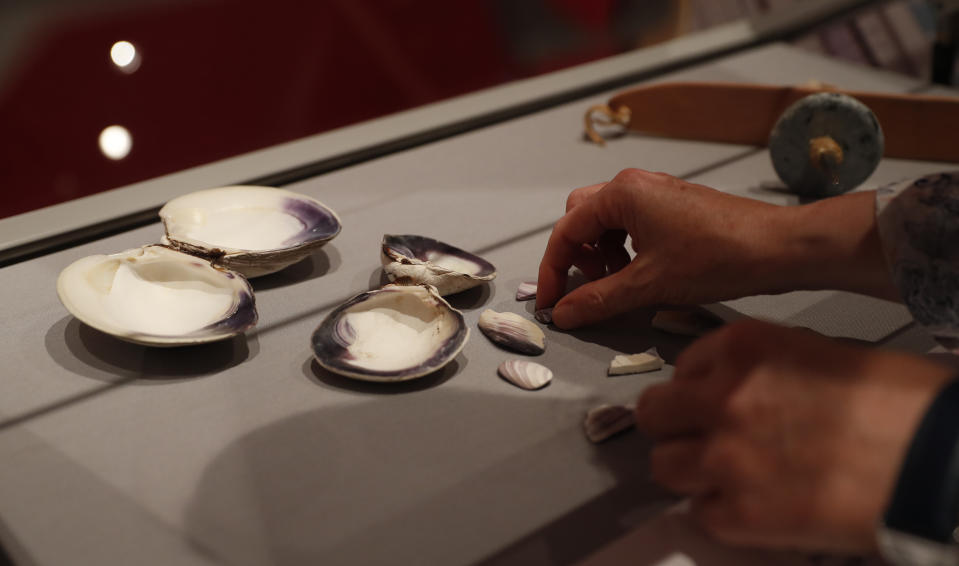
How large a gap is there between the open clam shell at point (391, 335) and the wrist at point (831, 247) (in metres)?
0.27

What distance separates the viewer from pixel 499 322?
2.53 ft

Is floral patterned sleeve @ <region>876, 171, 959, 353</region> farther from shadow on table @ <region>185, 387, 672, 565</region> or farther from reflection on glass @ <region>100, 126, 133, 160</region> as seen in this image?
reflection on glass @ <region>100, 126, 133, 160</region>

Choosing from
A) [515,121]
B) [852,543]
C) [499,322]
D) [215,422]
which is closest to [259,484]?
[215,422]

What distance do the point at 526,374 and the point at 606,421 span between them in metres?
0.08

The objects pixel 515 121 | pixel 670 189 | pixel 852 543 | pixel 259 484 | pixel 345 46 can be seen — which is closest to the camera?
pixel 852 543

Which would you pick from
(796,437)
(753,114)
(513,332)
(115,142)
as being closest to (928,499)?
(796,437)

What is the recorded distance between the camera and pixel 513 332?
76 cm

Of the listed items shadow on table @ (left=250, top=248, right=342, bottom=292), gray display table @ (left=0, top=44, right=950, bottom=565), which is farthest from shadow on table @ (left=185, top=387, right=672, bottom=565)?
shadow on table @ (left=250, top=248, right=342, bottom=292)

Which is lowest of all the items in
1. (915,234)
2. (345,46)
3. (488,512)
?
(488,512)

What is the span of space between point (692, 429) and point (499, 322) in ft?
0.79

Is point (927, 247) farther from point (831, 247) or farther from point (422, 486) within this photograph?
point (422, 486)

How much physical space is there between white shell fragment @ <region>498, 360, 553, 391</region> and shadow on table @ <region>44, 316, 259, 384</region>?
0.22 meters

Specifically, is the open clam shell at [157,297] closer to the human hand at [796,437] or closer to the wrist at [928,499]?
the human hand at [796,437]

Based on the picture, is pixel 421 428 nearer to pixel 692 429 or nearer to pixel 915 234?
pixel 692 429
